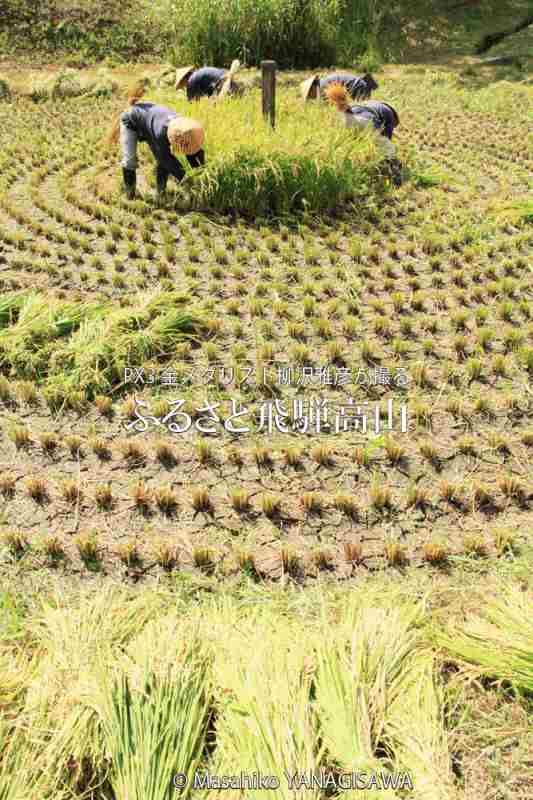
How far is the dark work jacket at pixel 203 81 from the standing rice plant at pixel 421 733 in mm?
7140

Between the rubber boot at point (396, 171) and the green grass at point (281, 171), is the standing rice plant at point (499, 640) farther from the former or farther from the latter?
the rubber boot at point (396, 171)

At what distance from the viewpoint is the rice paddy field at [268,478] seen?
5.63ft

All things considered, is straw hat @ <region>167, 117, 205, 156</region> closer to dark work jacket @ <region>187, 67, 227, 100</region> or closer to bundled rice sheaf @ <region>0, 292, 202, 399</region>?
bundled rice sheaf @ <region>0, 292, 202, 399</region>

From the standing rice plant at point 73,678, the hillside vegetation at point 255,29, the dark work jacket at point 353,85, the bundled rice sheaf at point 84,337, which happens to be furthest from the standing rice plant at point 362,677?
the hillside vegetation at point 255,29

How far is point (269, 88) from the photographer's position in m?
6.16

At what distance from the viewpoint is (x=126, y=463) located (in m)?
2.95

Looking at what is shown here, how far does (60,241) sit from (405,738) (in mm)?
4239

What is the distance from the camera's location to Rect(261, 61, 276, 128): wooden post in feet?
19.8

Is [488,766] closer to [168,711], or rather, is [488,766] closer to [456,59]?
[168,711]

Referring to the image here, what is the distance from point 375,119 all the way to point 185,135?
85.7 inches

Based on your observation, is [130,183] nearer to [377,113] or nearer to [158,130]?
[158,130]

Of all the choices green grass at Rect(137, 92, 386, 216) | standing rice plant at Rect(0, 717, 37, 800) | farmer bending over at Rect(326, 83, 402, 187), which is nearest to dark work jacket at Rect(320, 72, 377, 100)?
farmer bending over at Rect(326, 83, 402, 187)

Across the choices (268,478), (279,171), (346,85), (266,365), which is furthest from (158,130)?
(268,478)

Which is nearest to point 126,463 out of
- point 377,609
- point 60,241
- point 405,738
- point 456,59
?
point 377,609
